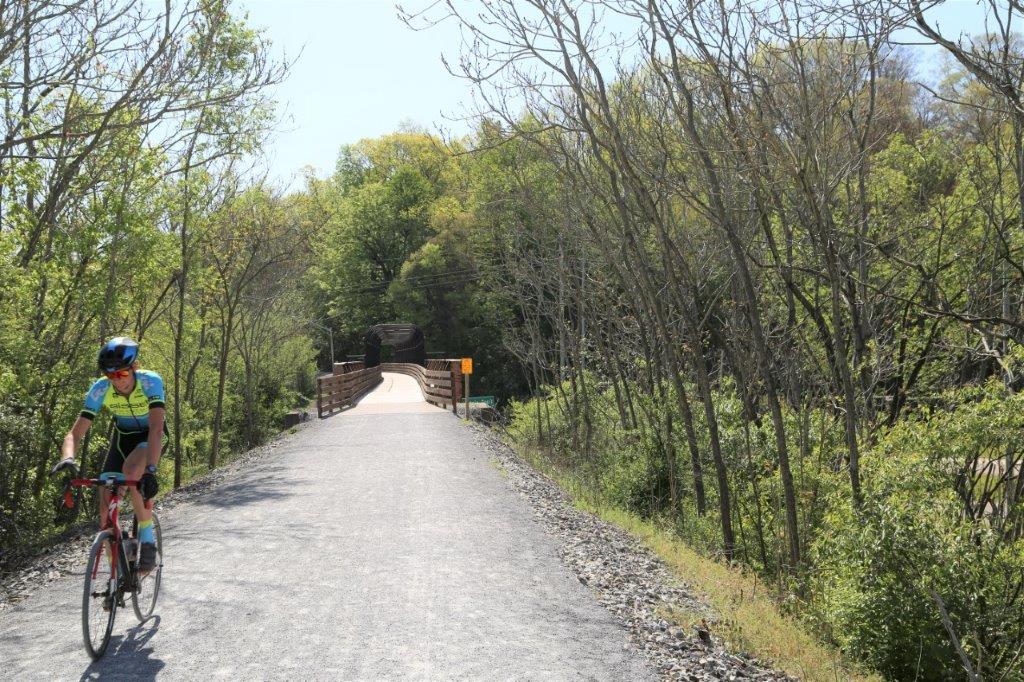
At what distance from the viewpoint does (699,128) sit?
11031 millimetres

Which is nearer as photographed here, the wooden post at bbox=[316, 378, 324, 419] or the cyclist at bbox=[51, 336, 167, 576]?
the cyclist at bbox=[51, 336, 167, 576]

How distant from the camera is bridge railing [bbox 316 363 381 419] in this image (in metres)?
28.7

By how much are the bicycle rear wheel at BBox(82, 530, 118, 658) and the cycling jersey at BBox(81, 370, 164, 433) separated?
2.20 feet

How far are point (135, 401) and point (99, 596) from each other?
1133mm

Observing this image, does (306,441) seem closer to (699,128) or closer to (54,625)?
(699,128)

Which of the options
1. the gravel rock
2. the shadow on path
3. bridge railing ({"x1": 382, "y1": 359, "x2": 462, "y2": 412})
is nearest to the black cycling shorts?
the gravel rock

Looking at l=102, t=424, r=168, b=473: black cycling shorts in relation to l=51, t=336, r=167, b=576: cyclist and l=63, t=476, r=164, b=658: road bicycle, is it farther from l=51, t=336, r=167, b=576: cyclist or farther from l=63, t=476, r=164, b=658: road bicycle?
l=63, t=476, r=164, b=658: road bicycle

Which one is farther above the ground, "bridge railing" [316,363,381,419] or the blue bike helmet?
the blue bike helmet

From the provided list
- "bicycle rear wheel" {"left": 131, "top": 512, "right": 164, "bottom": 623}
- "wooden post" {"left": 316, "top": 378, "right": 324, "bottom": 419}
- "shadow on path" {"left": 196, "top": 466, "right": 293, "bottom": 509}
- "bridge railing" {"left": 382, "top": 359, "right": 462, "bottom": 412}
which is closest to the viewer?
"bicycle rear wheel" {"left": 131, "top": 512, "right": 164, "bottom": 623}

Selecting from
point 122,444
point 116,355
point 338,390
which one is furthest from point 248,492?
point 338,390

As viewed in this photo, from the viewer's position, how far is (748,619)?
662cm

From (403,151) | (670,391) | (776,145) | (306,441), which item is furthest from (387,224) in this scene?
(776,145)

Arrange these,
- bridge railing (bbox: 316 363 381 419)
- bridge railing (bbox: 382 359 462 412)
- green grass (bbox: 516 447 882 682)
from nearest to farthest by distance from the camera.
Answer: green grass (bbox: 516 447 882 682), bridge railing (bbox: 316 363 381 419), bridge railing (bbox: 382 359 462 412)

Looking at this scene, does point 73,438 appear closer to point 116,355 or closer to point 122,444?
point 122,444
